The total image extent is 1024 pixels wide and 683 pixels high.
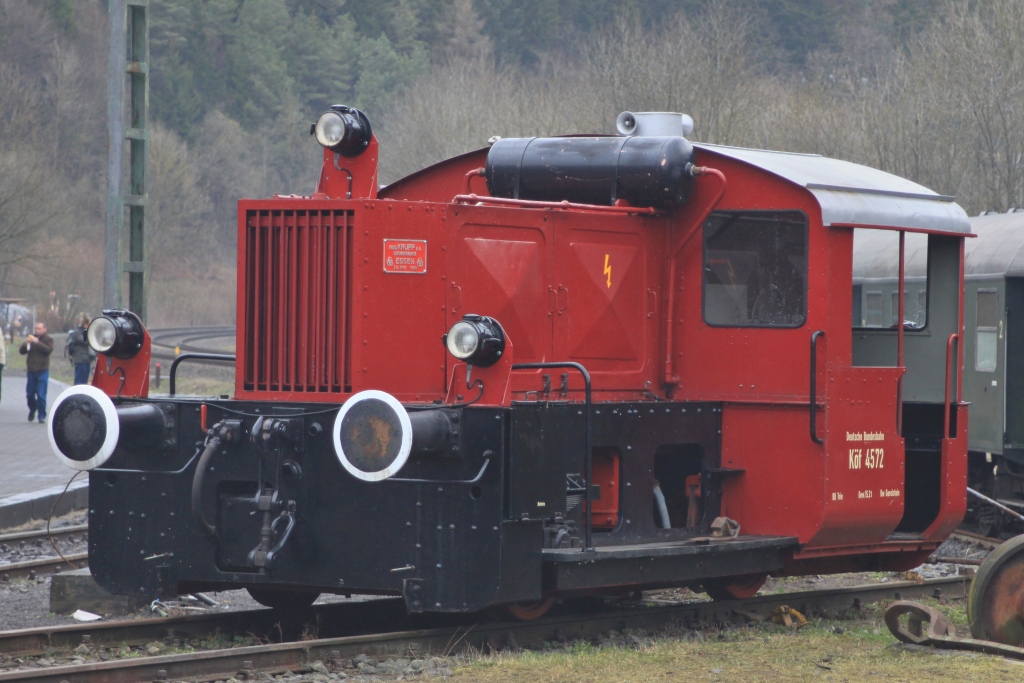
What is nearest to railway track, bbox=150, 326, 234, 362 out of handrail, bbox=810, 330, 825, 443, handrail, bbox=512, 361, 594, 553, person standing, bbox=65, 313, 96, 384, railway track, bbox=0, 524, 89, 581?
person standing, bbox=65, 313, 96, 384

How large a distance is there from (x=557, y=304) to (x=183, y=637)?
9.17 feet

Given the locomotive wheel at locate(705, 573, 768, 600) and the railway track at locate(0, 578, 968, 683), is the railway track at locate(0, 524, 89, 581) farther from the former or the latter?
the locomotive wheel at locate(705, 573, 768, 600)

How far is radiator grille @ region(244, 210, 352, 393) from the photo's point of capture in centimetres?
704

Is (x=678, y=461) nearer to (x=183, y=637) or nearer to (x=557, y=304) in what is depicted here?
(x=557, y=304)

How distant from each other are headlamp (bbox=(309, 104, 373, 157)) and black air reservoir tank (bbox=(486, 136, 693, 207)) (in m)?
1.16

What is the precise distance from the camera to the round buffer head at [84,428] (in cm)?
704

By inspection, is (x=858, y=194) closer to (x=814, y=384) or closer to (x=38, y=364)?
(x=814, y=384)

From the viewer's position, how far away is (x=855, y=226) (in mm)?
8016

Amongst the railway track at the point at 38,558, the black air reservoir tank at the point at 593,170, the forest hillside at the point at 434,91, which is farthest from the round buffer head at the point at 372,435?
the forest hillside at the point at 434,91

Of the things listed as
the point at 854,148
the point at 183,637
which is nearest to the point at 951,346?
the point at 183,637

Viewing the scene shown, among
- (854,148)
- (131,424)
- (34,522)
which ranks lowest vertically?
(34,522)

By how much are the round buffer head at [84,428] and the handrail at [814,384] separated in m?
3.87

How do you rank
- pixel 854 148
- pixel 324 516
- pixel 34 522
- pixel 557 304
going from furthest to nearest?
pixel 854 148, pixel 34 522, pixel 557 304, pixel 324 516

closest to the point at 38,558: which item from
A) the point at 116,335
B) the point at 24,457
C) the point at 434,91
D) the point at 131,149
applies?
the point at 131,149
